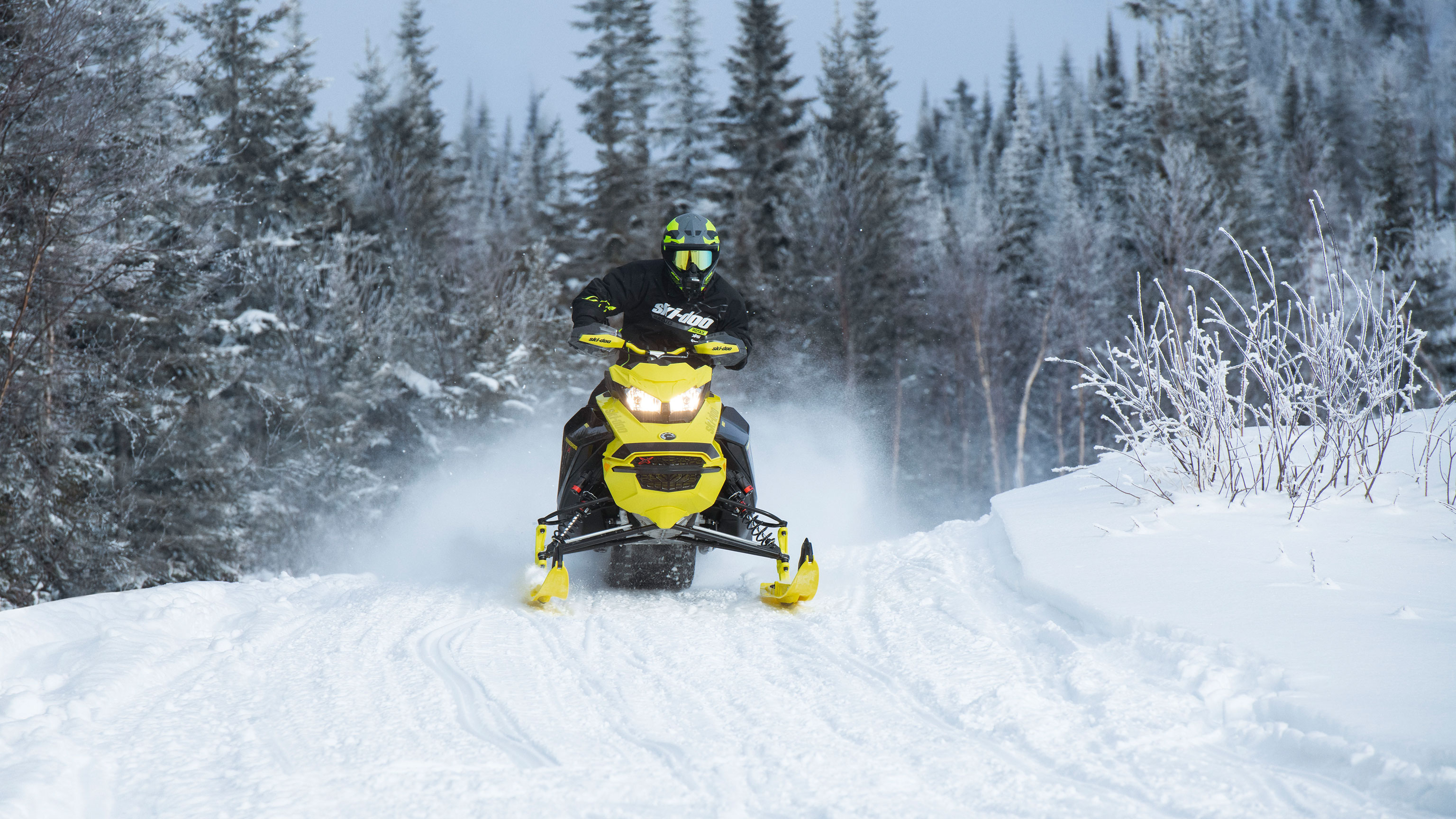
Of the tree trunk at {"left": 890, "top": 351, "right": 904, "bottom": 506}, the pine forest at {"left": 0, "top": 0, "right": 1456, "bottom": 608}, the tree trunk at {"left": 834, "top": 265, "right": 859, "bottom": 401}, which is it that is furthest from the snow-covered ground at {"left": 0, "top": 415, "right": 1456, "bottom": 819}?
the tree trunk at {"left": 890, "top": 351, "right": 904, "bottom": 506}

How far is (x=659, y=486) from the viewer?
4.52 m

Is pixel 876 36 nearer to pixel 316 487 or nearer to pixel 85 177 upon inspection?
pixel 316 487

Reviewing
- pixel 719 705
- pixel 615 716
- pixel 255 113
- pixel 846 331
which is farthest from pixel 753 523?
pixel 846 331

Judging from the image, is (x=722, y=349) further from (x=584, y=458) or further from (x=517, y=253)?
(x=517, y=253)

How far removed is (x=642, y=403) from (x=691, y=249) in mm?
1059

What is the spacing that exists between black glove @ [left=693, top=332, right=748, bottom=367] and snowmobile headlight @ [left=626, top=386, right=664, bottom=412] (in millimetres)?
398

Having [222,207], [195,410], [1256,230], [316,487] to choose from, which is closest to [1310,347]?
[195,410]

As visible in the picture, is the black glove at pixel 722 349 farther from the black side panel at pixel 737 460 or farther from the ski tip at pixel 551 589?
the ski tip at pixel 551 589

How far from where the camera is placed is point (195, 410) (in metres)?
14.9

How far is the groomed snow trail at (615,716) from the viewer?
2174mm

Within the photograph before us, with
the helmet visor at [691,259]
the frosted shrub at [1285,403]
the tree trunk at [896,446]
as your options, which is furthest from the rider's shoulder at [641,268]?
the tree trunk at [896,446]

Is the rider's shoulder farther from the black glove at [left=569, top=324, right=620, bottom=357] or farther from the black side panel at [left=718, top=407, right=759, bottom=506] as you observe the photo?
the black side panel at [left=718, top=407, right=759, bottom=506]

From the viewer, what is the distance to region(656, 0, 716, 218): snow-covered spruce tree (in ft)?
94.8

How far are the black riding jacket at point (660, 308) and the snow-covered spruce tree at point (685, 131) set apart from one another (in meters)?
23.1
